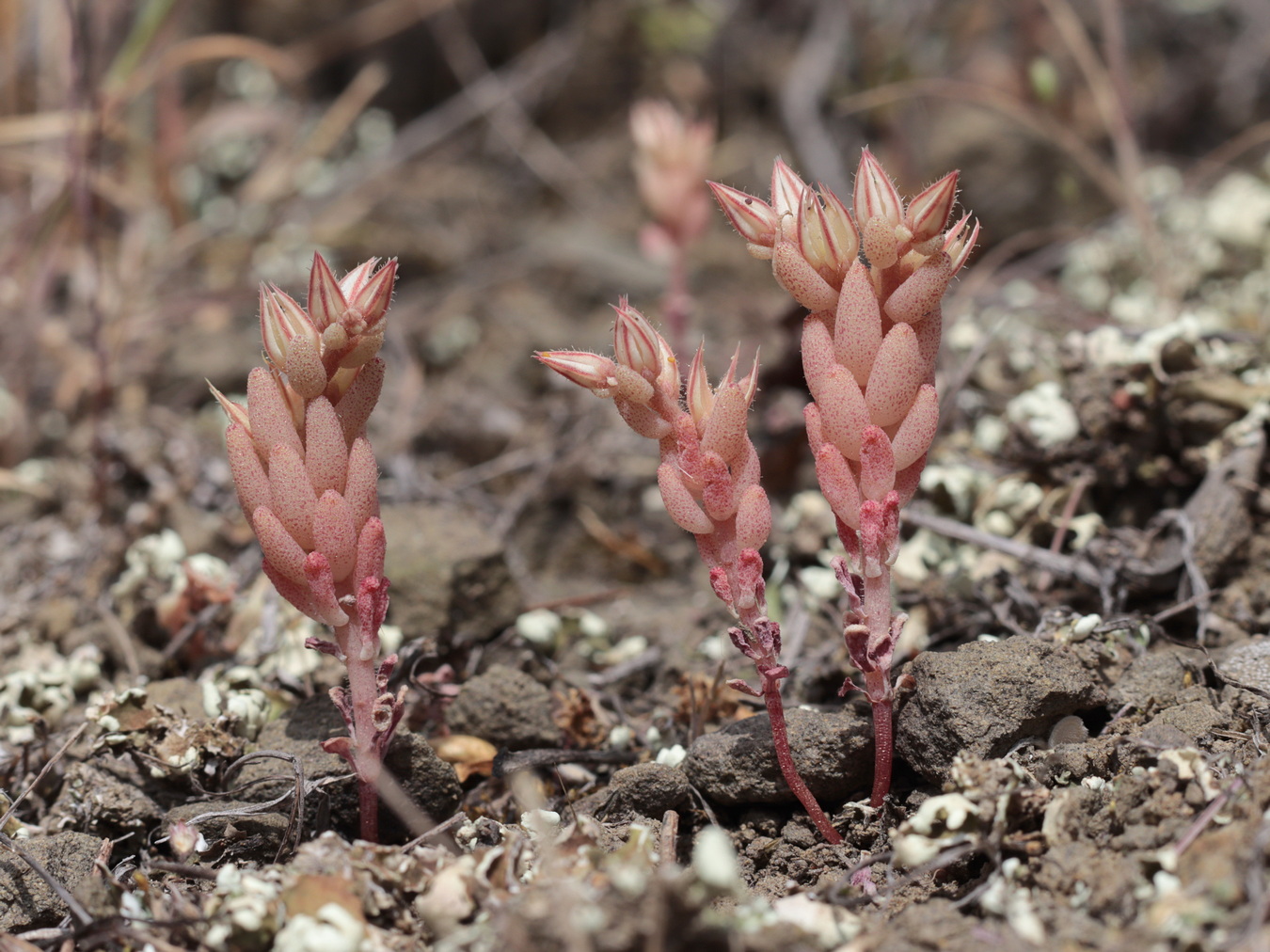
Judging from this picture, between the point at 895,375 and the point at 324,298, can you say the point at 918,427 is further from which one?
the point at 324,298

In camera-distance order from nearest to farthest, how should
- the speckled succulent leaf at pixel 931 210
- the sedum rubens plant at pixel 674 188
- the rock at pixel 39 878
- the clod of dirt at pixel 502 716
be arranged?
the speckled succulent leaf at pixel 931 210, the rock at pixel 39 878, the clod of dirt at pixel 502 716, the sedum rubens plant at pixel 674 188

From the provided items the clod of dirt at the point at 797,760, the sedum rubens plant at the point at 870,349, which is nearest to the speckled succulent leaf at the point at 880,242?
the sedum rubens plant at the point at 870,349

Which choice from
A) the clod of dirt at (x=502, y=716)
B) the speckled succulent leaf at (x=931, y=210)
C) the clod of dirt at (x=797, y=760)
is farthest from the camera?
the clod of dirt at (x=502, y=716)

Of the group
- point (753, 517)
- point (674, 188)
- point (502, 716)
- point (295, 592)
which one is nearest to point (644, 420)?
point (753, 517)

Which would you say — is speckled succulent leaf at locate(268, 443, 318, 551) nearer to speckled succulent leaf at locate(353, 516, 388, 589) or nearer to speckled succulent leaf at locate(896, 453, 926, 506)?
speckled succulent leaf at locate(353, 516, 388, 589)

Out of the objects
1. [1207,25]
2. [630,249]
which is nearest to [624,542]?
[630,249]

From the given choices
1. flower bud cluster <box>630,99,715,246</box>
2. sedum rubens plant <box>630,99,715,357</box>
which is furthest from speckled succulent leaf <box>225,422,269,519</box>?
flower bud cluster <box>630,99,715,246</box>

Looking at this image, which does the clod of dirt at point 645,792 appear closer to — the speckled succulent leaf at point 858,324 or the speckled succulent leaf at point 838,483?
the speckled succulent leaf at point 838,483
